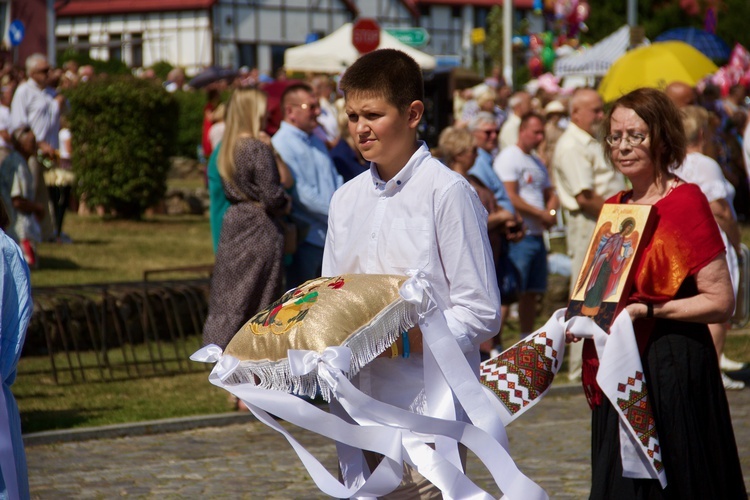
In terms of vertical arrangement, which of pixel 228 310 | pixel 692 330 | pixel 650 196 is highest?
pixel 650 196

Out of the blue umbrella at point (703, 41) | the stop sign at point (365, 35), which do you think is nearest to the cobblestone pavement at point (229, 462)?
the stop sign at point (365, 35)

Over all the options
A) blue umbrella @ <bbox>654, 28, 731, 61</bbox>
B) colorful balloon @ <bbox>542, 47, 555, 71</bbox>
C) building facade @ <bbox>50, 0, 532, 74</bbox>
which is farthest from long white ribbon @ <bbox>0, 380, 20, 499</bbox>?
building facade @ <bbox>50, 0, 532, 74</bbox>

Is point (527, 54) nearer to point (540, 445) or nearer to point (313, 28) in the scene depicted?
point (313, 28)

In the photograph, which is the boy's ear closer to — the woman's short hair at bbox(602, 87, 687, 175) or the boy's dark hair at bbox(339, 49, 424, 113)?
the boy's dark hair at bbox(339, 49, 424, 113)

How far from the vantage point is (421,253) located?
3619 millimetres

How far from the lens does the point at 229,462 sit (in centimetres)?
708

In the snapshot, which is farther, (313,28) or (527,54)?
(313,28)

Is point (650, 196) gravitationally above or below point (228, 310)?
above

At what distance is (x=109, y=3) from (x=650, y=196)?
61521 mm

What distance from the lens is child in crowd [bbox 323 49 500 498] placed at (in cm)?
360

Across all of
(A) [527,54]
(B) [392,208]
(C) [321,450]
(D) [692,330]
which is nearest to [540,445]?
(C) [321,450]

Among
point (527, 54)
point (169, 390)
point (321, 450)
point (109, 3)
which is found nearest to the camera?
point (321, 450)

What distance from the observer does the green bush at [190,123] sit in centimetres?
3041

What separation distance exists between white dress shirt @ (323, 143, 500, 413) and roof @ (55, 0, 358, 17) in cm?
5870
